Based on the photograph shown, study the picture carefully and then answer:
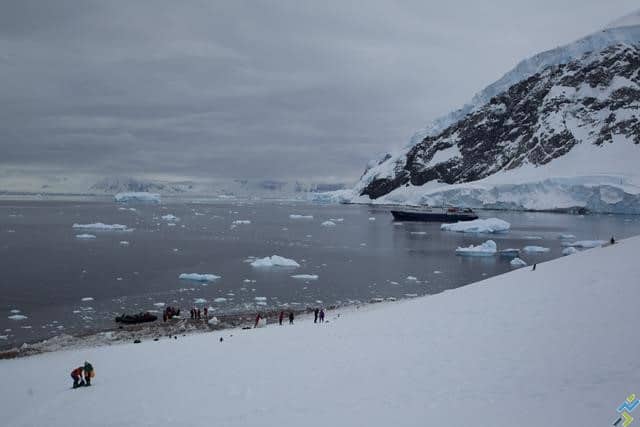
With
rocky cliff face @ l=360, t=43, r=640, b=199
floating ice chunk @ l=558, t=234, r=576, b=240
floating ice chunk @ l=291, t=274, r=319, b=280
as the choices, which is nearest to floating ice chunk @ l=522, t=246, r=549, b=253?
floating ice chunk @ l=558, t=234, r=576, b=240

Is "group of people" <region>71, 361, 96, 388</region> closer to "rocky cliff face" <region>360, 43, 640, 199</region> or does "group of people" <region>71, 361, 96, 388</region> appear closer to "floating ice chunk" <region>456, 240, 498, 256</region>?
"floating ice chunk" <region>456, 240, 498, 256</region>

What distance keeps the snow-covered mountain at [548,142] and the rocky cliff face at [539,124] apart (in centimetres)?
32

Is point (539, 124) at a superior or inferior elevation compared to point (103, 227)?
superior

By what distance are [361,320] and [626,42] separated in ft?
638

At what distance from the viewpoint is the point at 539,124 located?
170 m

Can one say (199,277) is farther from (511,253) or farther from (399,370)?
(511,253)

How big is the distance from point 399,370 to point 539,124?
178 meters

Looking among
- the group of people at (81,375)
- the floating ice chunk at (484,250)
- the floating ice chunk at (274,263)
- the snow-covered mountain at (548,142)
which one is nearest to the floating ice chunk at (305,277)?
the floating ice chunk at (274,263)

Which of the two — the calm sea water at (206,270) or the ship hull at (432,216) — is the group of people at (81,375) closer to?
the calm sea water at (206,270)

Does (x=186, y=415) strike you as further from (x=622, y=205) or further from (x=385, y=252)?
(x=622, y=205)

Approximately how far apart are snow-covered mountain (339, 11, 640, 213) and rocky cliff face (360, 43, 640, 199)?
1.05ft

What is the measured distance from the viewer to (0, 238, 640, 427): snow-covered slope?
8.48 metres

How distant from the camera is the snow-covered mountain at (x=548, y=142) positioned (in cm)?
12769

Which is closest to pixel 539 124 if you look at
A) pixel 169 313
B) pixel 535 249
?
pixel 535 249
